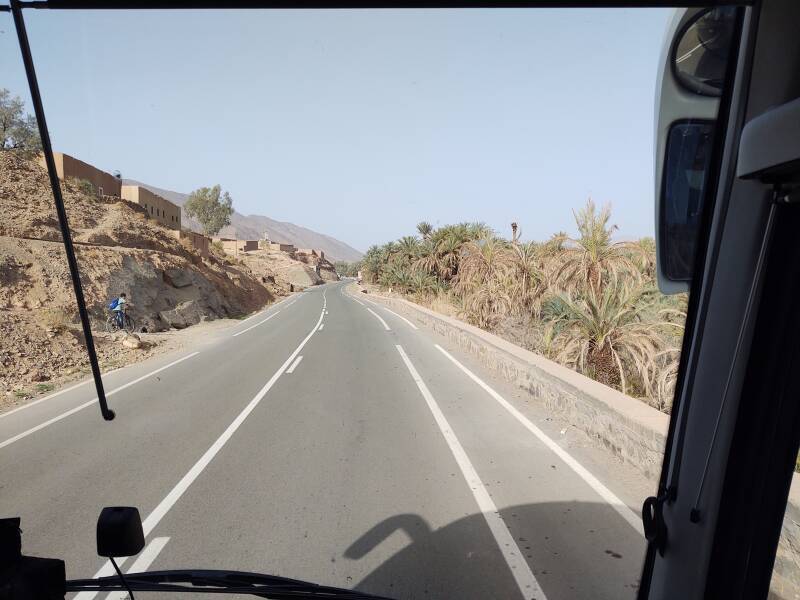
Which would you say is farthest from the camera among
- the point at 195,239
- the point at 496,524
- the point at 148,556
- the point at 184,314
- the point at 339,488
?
the point at 195,239

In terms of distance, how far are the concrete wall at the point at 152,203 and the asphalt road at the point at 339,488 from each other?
76.6ft

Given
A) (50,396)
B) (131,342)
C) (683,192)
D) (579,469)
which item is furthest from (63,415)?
(683,192)

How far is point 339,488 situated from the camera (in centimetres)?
537

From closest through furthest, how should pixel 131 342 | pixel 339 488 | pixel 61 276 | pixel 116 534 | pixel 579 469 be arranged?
1. pixel 116 534
2. pixel 339 488
3. pixel 579 469
4. pixel 61 276
5. pixel 131 342

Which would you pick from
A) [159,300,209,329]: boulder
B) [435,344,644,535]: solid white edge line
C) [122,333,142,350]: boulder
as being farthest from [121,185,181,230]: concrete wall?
[435,344,644,535]: solid white edge line

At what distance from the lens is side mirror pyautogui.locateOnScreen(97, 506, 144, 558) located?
1640 mm

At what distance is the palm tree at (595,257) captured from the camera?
1028cm

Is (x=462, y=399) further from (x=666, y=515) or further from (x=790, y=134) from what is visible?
(x=790, y=134)

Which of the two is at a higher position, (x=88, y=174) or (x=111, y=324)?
(x=88, y=174)

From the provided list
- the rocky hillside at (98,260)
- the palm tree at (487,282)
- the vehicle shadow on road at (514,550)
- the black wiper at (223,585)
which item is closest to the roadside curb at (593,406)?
the vehicle shadow on road at (514,550)

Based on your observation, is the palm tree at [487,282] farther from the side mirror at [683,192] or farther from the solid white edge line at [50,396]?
the side mirror at [683,192]

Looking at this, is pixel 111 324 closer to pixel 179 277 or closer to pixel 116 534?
pixel 179 277

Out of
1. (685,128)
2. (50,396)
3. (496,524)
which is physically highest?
(685,128)

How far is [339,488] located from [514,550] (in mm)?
1916
